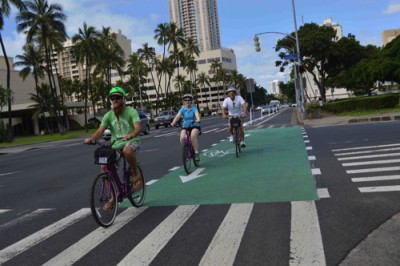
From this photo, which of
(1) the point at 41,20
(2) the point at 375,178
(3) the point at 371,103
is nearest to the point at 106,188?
(2) the point at 375,178

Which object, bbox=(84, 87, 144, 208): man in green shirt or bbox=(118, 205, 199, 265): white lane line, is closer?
bbox=(118, 205, 199, 265): white lane line

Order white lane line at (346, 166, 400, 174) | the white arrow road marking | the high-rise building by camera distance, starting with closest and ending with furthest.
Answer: white lane line at (346, 166, 400, 174)
the white arrow road marking
the high-rise building

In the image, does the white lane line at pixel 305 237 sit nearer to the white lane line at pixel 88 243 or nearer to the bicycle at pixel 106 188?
the white lane line at pixel 88 243

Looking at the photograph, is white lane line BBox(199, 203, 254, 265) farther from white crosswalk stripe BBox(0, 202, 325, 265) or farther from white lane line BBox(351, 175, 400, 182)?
white lane line BBox(351, 175, 400, 182)

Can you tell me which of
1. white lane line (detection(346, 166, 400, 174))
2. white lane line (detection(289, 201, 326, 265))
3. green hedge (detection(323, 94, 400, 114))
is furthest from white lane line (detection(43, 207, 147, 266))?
green hedge (detection(323, 94, 400, 114))

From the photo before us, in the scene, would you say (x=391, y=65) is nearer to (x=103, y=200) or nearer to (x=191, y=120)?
(x=191, y=120)

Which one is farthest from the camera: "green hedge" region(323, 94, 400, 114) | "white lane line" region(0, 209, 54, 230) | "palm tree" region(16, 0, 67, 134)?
"palm tree" region(16, 0, 67, 134)

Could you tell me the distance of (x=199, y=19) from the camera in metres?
158

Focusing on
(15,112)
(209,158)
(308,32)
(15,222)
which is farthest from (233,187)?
(15,112)

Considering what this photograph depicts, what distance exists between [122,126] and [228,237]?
2.37 m

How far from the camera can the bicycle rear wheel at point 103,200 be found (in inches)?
215

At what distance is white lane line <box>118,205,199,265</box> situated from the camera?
428cm

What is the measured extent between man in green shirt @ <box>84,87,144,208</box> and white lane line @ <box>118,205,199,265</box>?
86 centimetres

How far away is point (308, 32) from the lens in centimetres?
5216
